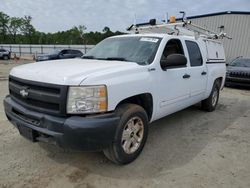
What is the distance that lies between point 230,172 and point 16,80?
10.6ft

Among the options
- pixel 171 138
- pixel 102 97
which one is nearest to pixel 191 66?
pixel 171 138

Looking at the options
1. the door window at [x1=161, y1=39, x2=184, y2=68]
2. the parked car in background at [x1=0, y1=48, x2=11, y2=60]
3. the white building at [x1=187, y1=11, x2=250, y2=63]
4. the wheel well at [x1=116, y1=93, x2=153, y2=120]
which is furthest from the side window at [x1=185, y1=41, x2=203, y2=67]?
the parked car in background at [x1=0, y1=48, x2=11, y2=60]

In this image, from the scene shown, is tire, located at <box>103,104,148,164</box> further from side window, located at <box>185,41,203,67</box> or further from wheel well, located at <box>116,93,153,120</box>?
side window, located at <box>185,41,203,67</box>

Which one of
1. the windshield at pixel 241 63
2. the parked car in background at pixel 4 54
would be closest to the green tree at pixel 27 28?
the parked car in background at pixel 4 54

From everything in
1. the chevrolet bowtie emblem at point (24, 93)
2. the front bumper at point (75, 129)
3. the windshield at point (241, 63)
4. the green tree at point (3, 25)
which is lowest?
the front bumper at point (75, 129)

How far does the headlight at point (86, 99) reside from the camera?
2559 mm

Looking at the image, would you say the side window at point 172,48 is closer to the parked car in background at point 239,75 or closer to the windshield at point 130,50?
the windshield at point 130,50

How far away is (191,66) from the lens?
4.58 m

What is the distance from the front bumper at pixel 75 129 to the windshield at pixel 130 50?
4.20ft

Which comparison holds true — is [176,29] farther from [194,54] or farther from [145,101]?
[145,101]

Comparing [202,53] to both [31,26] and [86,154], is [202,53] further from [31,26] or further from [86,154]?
[31,26]

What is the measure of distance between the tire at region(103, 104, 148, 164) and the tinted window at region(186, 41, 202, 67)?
203 centimetres

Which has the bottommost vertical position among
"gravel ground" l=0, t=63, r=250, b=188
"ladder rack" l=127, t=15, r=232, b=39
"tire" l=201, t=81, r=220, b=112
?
"gravel ground" l=0, t=63, r=250, b=188

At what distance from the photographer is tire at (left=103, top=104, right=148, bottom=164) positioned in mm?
2883
